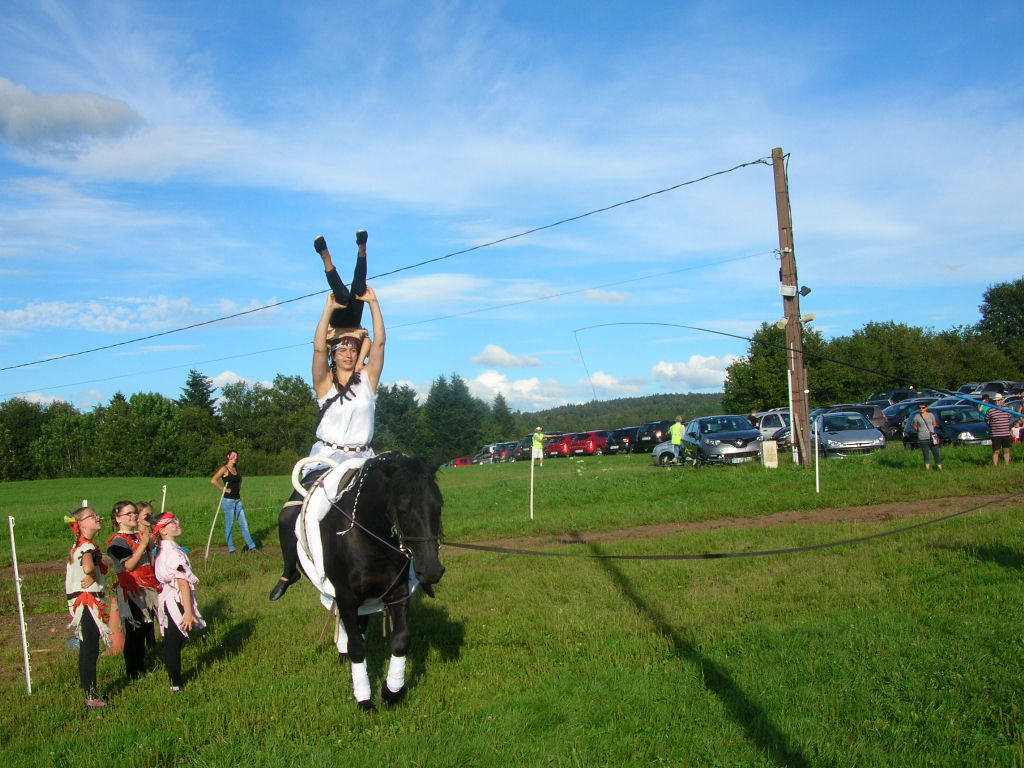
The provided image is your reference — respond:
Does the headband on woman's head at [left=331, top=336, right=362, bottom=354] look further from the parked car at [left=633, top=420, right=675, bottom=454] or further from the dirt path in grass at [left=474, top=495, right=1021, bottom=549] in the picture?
the parked car at [left=633, top=420, right=675, bottom=454]

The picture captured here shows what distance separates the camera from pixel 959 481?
16.9 m

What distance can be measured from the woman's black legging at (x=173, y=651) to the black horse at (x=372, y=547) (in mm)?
1635

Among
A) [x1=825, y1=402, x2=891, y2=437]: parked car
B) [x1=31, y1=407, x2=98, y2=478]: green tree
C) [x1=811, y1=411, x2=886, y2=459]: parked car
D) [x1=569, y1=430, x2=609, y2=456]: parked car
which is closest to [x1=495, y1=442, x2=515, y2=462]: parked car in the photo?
[x1=569, y1=430, x2=609, y2=456]: parked car

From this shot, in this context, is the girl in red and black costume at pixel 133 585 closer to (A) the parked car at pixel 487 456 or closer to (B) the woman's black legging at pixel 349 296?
(B) the woman's black legging at pixel 349 296

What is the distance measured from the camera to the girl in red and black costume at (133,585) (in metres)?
7.36

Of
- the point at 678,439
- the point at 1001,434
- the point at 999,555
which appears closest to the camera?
the point at 999,555

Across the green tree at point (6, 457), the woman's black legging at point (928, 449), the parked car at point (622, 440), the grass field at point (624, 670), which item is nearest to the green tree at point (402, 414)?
the parked car at point (622, 440)

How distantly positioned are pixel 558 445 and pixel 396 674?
4785 cm

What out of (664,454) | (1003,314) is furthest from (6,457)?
(1003,314)

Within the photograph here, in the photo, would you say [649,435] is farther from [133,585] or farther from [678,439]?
[133,585]

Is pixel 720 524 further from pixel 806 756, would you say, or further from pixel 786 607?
pixel 806 756

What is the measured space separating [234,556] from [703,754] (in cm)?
1287

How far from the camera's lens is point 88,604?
6.93 metres

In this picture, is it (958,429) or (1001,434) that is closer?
(1001,434)
